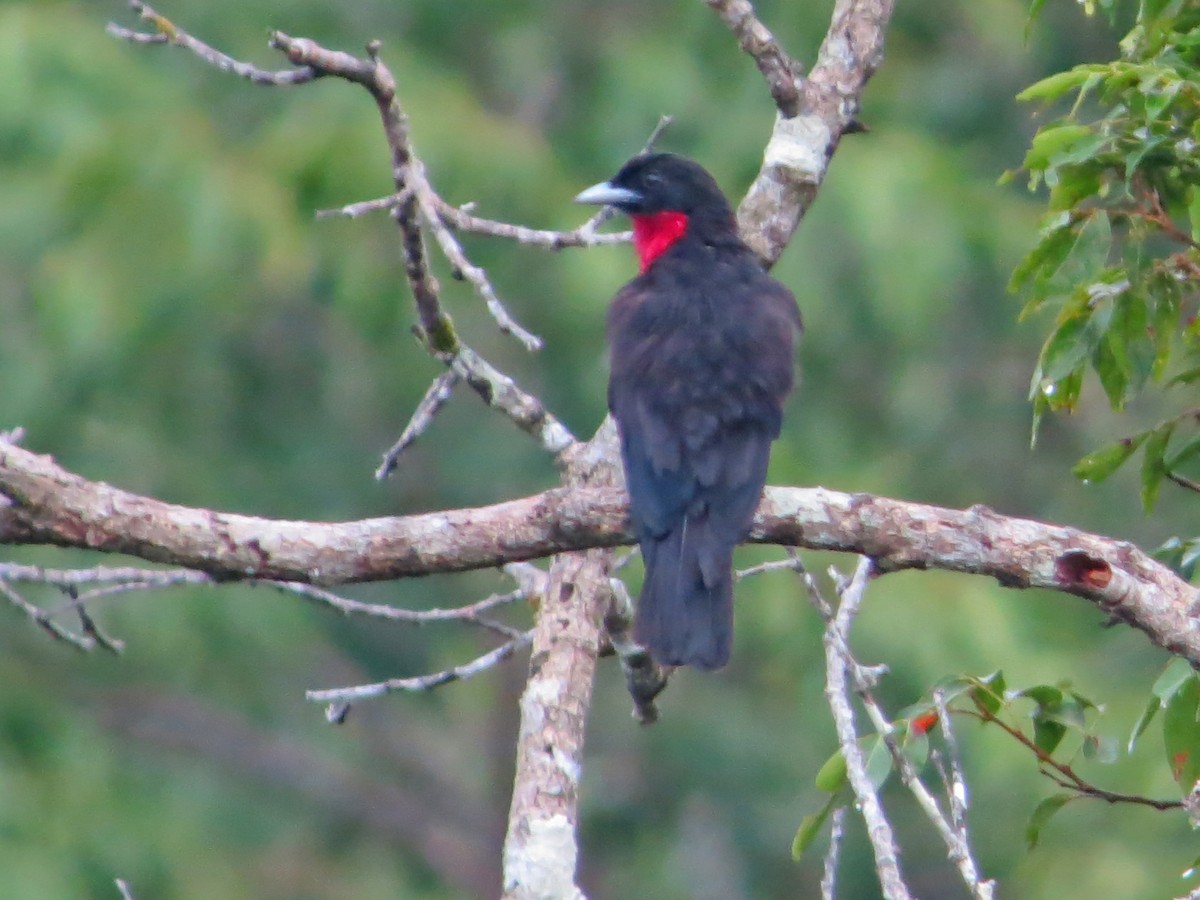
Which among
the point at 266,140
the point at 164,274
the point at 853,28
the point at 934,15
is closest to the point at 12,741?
the point at 164,274

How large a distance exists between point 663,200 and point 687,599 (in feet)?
4.59

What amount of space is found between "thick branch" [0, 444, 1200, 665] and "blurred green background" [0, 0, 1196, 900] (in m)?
5.59

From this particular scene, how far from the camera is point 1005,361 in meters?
11.4

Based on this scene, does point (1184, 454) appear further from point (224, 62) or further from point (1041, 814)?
point (224, 62)

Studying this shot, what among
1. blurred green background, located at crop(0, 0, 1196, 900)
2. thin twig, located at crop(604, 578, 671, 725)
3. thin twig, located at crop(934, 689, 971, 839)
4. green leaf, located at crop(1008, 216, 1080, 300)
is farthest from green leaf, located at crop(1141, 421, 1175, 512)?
blurred green background, located at crop(0, 0, 1196, 900)

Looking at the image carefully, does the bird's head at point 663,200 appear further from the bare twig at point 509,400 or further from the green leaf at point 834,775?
the green leaf at point 834,775

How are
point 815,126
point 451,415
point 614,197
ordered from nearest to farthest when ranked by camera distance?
point 815,126
point 614,197
point 451,415

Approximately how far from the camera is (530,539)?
3.20 m

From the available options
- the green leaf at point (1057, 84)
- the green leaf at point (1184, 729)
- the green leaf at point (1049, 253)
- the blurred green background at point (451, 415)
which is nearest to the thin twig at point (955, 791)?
the green leaf at point (1184, 729)

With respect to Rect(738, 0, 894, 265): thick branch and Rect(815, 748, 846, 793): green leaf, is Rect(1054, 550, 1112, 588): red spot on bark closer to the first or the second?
Rect(815, 748, 846, 793): green leaf

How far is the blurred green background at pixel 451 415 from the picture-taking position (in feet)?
31.3

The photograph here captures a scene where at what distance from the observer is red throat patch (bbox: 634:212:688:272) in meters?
4.75

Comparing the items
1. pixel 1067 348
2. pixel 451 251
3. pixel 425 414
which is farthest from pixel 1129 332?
pixel 425 414

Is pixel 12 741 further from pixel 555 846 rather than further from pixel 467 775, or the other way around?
pixel 555 846
